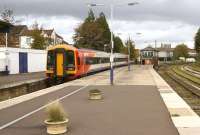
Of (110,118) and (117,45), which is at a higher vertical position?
(117,45)

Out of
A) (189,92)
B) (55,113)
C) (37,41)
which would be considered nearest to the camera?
(55,113)

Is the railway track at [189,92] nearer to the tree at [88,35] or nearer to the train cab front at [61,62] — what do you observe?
the train cab front at [61,62]

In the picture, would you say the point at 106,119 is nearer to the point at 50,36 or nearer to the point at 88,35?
the point at 88,35

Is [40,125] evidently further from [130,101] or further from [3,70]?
[3,70]

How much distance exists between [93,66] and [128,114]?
39.7m

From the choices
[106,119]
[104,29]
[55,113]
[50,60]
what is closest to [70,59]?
[50,60]

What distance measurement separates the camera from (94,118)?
569 inches

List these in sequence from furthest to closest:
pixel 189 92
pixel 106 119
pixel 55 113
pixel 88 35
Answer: pixel 88 35
pixel 189 92
pixel 106 119
pixel 55 113

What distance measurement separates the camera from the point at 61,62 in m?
39.1

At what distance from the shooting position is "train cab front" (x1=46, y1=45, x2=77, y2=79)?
39.1 metres

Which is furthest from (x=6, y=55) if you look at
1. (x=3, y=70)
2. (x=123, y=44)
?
(x=123, y=44)

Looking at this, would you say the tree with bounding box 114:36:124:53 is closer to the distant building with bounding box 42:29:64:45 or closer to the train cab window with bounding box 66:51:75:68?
the distant building with bounding box 42:29:64:45

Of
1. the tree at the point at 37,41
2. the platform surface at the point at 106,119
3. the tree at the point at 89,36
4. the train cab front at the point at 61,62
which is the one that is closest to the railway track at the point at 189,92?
the platform surface at the point at 106,119

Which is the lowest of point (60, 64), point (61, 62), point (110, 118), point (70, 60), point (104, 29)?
point (110, 118)
